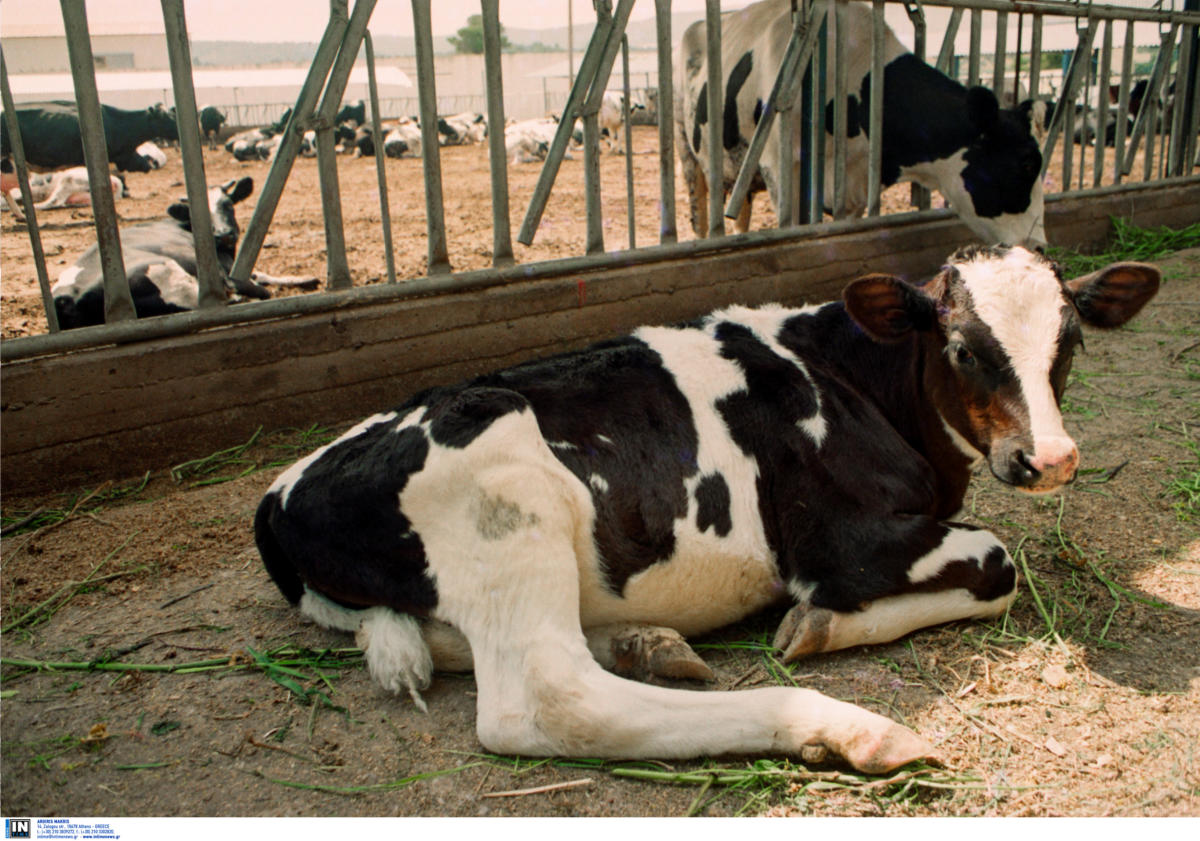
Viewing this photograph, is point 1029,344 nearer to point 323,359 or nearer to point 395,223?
point 323,359

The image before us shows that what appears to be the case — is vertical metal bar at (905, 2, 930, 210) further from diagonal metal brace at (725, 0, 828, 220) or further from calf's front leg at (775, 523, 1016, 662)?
calf's front leg at (775, 523, 1016, 662)

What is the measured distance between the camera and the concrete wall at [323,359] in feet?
13.3

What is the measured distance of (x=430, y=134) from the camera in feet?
16.3

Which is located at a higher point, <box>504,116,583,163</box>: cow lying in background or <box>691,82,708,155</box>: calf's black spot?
<box>691,82,708,155</box>: calf's black spot

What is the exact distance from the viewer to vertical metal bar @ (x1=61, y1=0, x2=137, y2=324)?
402cm

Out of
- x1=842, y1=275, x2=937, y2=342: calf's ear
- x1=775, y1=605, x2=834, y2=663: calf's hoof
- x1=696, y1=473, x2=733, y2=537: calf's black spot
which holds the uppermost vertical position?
x1=842, y1=275, x2=937, y2=342: calf's ear

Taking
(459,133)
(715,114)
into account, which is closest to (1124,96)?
(715,114)

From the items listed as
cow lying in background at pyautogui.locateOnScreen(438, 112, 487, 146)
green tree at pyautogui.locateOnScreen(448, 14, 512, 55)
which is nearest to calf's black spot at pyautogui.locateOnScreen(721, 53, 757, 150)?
cow lying in background at pyautogui.locateOnScreen(438, 112, 487, 146)

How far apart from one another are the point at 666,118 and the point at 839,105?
4.87 ft

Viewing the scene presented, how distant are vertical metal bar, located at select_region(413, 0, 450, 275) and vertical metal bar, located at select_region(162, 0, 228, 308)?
1029mm

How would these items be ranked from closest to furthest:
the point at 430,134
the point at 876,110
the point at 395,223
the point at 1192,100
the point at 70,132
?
the point at 430,134 < the point at 876,110 < the point at 1192,100 < the point at 395,223 < the point at 70,132

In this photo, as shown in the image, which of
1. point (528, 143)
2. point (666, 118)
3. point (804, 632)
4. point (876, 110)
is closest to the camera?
point (804, 632)

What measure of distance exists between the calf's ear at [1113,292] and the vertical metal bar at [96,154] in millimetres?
3804

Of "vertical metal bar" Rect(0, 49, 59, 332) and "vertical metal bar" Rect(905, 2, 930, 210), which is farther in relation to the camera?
"vertical metal bar" Rect(905, 2, 930, 210)
